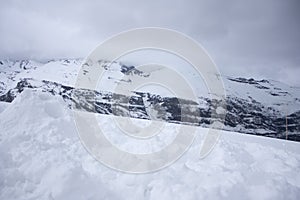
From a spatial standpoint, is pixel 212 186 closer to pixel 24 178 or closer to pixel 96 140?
pixel 96 140

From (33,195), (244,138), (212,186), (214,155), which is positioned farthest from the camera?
(244,138)

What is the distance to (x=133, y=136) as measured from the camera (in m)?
9.90

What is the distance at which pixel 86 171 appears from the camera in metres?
7.56

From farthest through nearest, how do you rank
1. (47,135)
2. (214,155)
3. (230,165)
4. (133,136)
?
(133,136) < (214,155) < (230,165) < (47,135)

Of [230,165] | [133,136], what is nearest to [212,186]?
[230,165]

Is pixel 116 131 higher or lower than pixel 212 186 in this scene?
higher

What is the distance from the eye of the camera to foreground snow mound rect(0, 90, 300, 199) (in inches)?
261

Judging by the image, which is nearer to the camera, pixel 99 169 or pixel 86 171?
pixel 86 171

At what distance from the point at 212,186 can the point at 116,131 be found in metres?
4.20

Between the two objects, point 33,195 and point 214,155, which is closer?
point 33,195

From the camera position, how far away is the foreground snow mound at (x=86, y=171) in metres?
6.62

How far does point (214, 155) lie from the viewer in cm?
913

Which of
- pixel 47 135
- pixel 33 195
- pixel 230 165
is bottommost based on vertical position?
pixel 33 195

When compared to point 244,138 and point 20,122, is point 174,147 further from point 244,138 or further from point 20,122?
point 20,122
